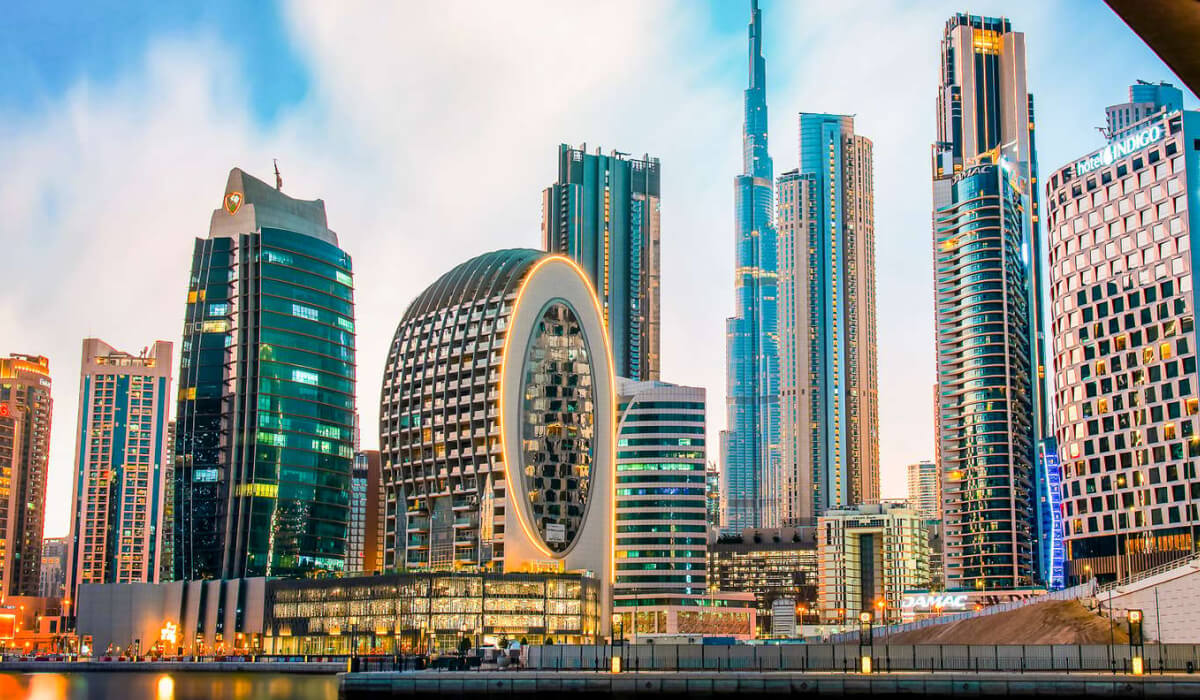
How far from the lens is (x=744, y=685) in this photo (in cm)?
8531

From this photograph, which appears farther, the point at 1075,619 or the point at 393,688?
the point at 1075,619

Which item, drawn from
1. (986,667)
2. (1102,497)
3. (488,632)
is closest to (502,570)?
(488,632)

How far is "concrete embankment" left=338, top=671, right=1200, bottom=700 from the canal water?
58.1 feet

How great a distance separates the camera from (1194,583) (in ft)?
356

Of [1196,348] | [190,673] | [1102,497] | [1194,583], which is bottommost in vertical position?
[190,673]

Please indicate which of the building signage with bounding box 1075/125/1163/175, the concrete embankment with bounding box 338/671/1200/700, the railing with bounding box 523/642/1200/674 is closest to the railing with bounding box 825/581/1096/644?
the railing with bounding box 523/642/1200/674

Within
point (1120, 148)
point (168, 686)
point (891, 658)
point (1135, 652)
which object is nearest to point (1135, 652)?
point (1135, 652)

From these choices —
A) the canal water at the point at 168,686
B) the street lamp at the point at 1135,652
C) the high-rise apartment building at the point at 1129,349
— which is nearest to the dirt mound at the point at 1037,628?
the street lamp at the point at 1135,652

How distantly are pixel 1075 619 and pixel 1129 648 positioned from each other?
30606 millimetres

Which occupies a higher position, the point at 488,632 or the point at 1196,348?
the point at 1196,348

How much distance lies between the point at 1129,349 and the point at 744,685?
3962 inches

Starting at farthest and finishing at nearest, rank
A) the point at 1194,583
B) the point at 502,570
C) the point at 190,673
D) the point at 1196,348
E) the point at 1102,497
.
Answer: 1. the point at 502,570
2. the point at 190,673
3. the point at 1102,497
4. the point at 1196,348
5. the point at 1194,583

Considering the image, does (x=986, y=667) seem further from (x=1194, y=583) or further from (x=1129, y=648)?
(x=1194, y=583)

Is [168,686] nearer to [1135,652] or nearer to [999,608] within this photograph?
[999,608]
